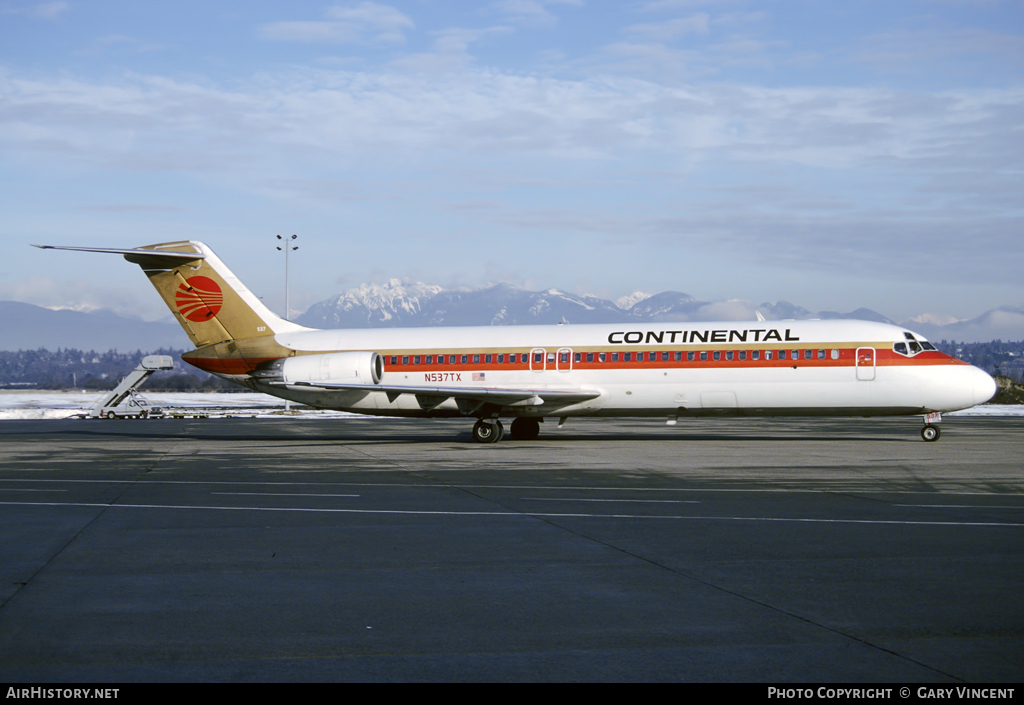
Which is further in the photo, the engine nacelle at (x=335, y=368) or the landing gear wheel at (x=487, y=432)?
the engine nacelle at (x=335, y=368)

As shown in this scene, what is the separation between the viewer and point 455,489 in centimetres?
1619

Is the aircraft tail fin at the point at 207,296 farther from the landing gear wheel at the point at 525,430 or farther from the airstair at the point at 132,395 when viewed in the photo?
the airstair at the point at 132,395

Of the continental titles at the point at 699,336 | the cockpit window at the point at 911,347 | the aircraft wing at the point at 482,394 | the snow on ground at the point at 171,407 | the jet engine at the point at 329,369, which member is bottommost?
the snow on ground at the point at 171,407

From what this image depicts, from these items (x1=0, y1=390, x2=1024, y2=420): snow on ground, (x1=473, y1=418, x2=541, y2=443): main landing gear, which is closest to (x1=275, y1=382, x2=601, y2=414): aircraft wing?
(x1=473, y1=418, x2=541, y2=443): main landing gear

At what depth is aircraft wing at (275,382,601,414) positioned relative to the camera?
29.7 meters

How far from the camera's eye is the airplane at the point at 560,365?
93.1ft

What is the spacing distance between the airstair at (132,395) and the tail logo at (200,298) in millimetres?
20089

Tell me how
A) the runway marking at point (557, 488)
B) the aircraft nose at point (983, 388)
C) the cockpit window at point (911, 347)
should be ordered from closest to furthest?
the runway marking at point (557, 488)
the aircraft nose at point (983, 388)
the cockpit window at point (911, 347)

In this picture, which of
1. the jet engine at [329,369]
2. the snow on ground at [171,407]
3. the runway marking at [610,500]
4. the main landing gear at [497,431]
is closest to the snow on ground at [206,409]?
the snow on ground at [171,407]

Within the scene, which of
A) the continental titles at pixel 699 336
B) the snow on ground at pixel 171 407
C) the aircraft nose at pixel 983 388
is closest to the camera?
the aircraft nose at pixel 983 388

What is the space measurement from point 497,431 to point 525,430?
2.33 meters

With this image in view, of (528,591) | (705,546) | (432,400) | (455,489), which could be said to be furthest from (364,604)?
(432,400)
